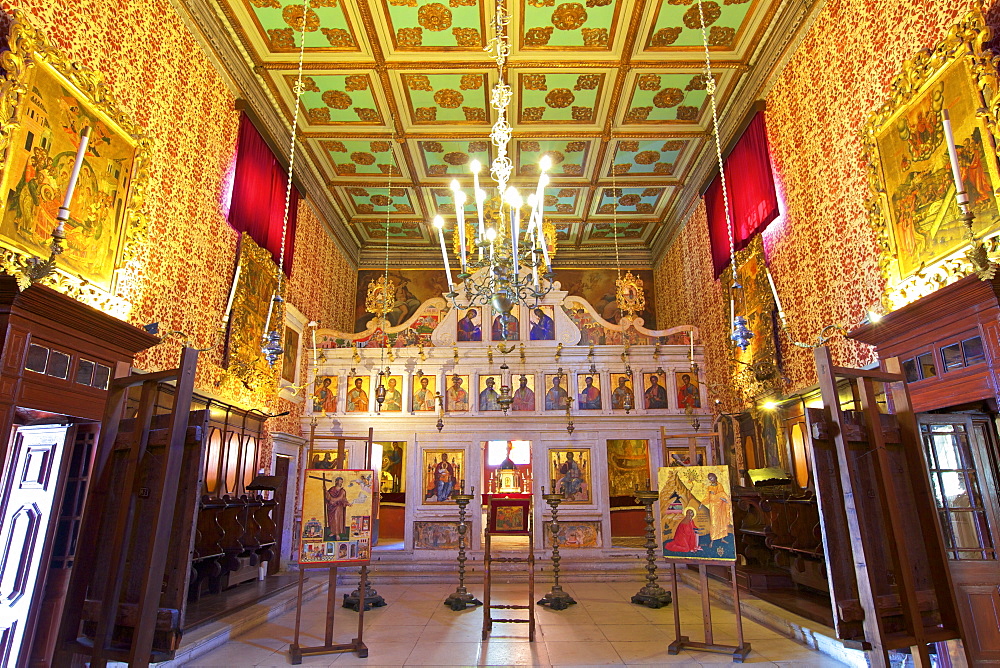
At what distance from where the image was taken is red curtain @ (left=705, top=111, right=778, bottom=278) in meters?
8.82

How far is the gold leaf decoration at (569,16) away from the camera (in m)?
8.20

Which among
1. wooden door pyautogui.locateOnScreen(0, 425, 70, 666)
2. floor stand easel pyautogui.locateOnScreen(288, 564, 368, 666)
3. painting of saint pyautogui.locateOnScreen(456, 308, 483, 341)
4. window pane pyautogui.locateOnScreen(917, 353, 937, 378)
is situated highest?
painting of saint pyautogui.locateOnScreen(456, 308, 483, 341)

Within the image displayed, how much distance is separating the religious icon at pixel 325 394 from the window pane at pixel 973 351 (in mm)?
10153

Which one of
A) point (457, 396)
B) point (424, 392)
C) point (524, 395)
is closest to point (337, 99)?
point (424, 392)

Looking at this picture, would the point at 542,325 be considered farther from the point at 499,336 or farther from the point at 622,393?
the point at 622,393

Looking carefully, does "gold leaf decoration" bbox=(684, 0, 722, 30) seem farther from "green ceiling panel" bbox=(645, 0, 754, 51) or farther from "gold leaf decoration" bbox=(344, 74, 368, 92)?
"gold leaf decoration" bbox=(344, 74, 368, 92)

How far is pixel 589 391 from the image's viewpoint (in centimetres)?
1152

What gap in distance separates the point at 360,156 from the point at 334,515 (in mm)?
8266

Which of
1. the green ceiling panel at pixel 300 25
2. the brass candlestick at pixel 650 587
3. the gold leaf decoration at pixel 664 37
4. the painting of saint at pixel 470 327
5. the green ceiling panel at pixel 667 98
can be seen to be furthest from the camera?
the painting of saint at pixel 470 327

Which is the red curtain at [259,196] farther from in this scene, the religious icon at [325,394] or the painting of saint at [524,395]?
the painting of saint at [524,395]

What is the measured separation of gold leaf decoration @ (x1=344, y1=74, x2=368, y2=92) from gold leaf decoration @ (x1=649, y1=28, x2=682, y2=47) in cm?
473

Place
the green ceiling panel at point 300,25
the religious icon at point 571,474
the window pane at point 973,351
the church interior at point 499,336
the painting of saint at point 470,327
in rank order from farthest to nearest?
1. the painting of saint at point 470,327
2. the religious icon at point 571,474
3. the green ceiling panel at point 300,25
4. the window pane at point 973,351
5. the church interior at point 499,336

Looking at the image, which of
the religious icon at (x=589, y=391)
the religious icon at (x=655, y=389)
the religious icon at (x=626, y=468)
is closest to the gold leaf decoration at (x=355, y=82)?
the religious icon at (x=589, y=391)

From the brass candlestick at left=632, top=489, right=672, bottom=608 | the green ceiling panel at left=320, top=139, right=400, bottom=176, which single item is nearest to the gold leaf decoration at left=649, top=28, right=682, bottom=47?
the green ceiling panel at left=320, top=139, right=400, bottom=176
